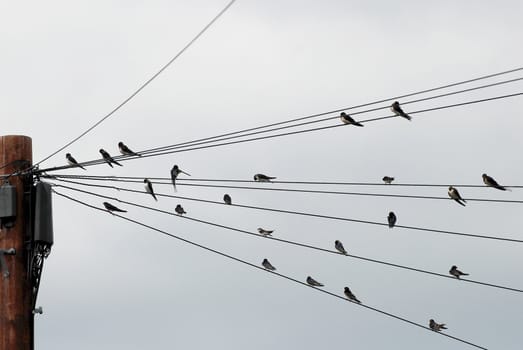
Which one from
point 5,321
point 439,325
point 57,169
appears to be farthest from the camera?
point 439,325

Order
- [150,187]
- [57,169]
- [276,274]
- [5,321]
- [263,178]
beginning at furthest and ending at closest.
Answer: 1. [263,178]
2. [150,187]
3. [276,274]
4. [57,169]
5. [5,321]

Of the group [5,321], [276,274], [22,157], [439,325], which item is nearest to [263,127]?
[276,274]

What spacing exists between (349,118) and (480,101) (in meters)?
5.07

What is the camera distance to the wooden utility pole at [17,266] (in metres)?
12.6

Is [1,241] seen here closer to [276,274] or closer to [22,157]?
[22,157]

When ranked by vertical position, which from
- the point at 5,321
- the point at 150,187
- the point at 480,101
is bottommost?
the point at 5,321

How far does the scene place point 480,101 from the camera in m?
13.2

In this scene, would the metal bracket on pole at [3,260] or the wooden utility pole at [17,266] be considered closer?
the wooden utility pole at [17,266]

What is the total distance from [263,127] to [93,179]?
7.06 ft

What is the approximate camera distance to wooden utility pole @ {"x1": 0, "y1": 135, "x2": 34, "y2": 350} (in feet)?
41.2

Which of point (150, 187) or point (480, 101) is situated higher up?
point (150, 187)

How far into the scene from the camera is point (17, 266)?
1281cm

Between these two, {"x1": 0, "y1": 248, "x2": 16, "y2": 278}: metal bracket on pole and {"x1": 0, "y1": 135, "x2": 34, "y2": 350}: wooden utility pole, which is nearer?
{"x1": 0, "y1": 135, "x2": 34, "y2": 350}: wooden utility pole

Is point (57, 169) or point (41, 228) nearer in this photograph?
point (41, 228)
